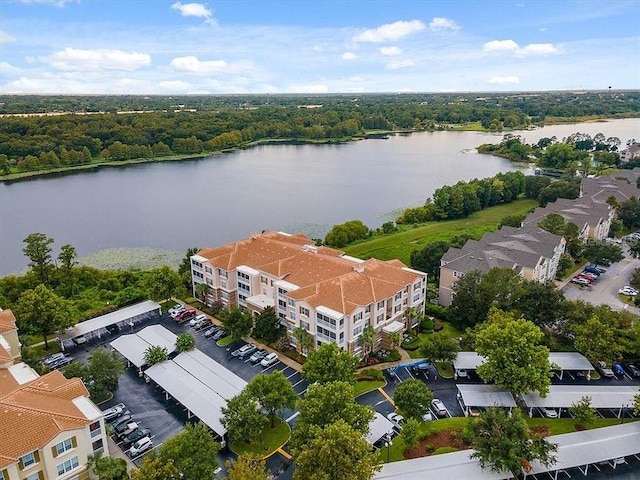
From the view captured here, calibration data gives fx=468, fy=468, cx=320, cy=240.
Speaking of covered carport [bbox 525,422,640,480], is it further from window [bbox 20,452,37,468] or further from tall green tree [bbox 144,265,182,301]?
tall green tree [bbox 144,265,182,301]

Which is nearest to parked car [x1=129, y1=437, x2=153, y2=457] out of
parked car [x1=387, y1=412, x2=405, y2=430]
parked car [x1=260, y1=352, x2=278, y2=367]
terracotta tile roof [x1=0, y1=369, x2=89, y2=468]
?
terracotta tile roof [x1=0, y1=369, x2=89, y2=468]

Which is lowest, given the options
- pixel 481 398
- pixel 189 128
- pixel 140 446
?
pixel 140 446

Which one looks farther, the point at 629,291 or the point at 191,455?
the point at 629,291

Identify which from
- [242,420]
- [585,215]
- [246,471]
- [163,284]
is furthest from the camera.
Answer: [585,215]

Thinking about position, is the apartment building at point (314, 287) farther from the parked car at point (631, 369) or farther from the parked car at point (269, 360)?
the parked car at point (631, 369)

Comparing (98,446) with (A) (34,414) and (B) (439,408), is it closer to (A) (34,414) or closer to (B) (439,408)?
(A) (34,414)

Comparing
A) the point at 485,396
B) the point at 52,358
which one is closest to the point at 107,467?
the point at 52,358

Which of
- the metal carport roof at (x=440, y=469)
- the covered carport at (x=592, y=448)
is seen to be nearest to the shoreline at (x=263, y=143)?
the metal carport roof at (x=440, y=469)
